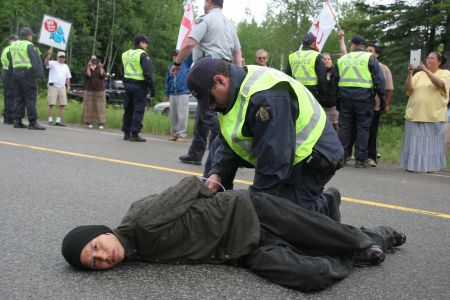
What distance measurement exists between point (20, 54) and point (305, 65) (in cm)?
612

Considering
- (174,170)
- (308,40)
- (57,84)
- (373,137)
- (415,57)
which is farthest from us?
(57,84)

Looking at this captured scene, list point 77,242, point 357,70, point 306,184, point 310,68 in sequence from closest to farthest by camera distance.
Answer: point 77,242, point 306,184, point 357,70, point 310,68

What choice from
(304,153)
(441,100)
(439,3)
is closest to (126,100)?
(441,100)

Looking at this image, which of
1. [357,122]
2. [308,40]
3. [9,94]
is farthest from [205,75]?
[9,94]

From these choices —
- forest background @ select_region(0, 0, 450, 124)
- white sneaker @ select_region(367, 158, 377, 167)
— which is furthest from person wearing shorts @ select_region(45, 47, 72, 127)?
forest background @ select_region(0, 0, 450, 124)

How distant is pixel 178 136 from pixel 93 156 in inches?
141

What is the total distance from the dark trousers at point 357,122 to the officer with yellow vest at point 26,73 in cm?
608

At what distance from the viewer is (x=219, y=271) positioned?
332cm

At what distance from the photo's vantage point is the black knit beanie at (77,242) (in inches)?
123

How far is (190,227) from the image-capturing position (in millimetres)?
3246

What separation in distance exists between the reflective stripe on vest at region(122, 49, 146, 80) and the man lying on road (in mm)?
7398

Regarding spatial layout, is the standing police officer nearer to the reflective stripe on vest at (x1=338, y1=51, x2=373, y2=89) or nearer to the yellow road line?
the yellow road line

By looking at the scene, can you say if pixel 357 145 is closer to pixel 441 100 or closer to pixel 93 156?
pixel 441 100

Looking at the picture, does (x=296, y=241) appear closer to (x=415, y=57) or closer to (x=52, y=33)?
(x=415, y=57)
